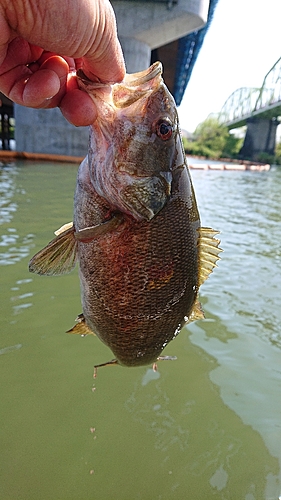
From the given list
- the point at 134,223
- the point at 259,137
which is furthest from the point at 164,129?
the point at 259,137

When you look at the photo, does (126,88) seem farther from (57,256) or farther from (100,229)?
(57,256)

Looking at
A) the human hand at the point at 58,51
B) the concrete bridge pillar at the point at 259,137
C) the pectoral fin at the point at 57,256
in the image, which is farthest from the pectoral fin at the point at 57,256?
the concrete bridge pillar at the point at 259,137

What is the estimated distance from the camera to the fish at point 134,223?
192 cm

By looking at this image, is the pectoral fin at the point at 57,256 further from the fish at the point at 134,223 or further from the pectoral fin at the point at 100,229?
the pectoral fin at the point at 100,229

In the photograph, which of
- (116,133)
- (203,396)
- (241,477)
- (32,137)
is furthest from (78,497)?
(32,137)

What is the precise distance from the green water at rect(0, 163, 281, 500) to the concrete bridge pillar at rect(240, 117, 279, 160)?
2847 inches

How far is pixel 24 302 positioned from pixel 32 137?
70.7ft

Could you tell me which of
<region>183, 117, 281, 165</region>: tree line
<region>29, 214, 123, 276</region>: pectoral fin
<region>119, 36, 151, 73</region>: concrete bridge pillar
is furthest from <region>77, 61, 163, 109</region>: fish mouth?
<region>183, 117, 281, 165</region>: tree line

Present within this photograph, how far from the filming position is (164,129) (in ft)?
6.41

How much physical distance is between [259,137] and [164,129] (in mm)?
77177

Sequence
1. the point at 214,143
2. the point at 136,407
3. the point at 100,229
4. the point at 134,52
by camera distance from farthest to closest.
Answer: the point at 214,143, the point at 134,52, the point at 136,407, the point at 100,229

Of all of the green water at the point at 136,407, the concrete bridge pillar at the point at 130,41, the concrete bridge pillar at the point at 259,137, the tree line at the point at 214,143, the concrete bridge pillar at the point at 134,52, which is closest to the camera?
the green water at the point at 136,407

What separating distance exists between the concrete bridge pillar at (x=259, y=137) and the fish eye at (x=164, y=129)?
7439 cm

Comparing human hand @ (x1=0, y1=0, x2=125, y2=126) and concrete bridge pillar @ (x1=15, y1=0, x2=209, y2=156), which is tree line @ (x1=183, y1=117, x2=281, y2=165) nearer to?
concrete bridge pillar @ (x1=15, y1=0, x2=209, y2=156)
